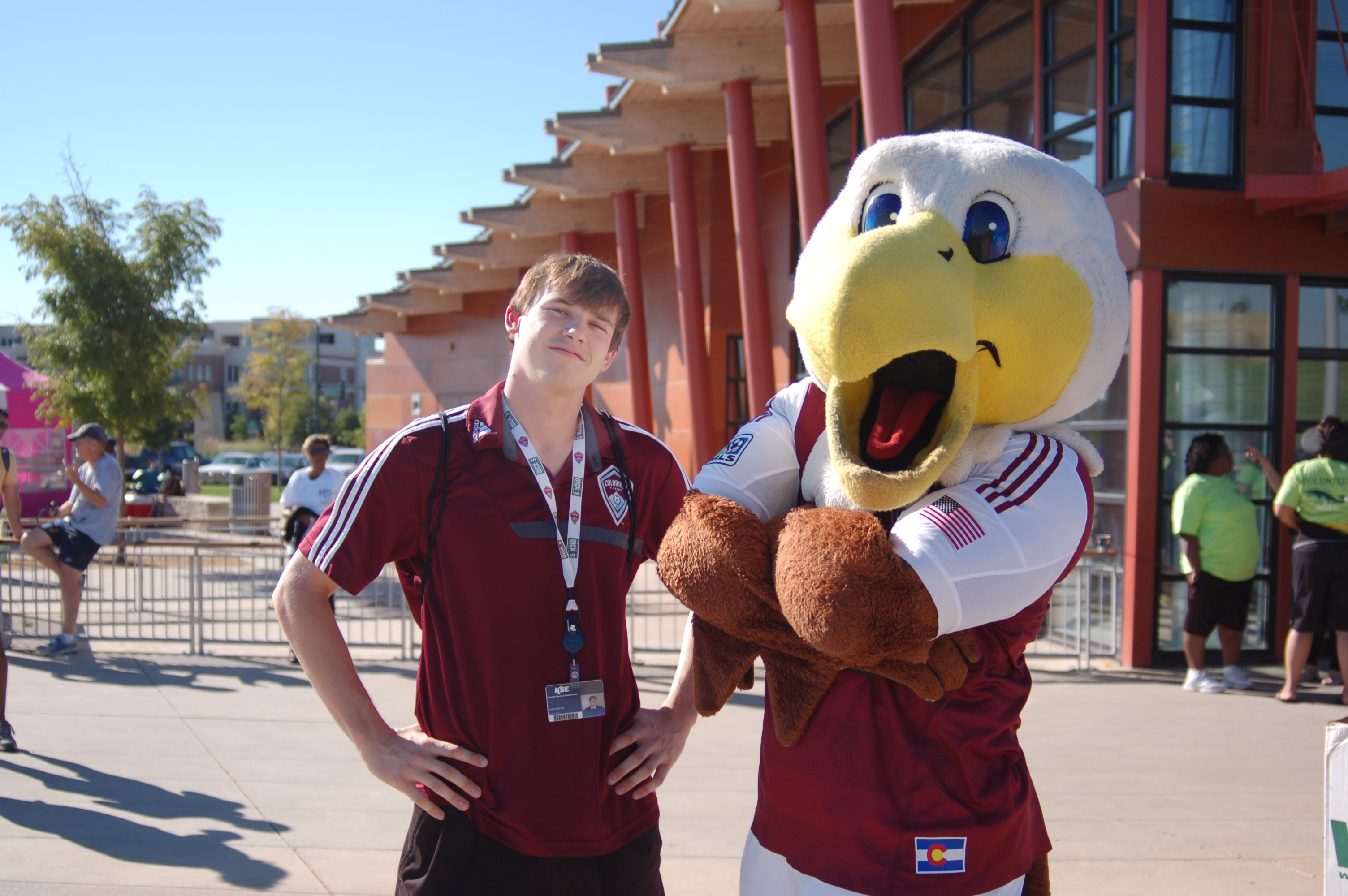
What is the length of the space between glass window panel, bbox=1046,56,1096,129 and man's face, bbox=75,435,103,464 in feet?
30.2

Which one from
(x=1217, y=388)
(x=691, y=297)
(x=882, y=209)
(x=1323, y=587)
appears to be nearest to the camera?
(x=882, y=209)

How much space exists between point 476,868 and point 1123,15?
8669mm

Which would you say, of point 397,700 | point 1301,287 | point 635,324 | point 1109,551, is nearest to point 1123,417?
point 1109,551

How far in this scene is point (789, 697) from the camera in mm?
2084

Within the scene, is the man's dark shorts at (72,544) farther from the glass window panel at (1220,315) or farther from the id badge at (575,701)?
the glass window panel at (1220,315)

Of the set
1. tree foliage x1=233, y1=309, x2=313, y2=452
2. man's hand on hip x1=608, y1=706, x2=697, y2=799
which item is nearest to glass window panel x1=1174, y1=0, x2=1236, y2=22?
man's hand on hip x1=608, y1=706, x2=697, y2=799

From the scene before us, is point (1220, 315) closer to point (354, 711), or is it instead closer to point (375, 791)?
point (375, 791)

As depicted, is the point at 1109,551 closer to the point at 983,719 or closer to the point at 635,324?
the point at 983,719

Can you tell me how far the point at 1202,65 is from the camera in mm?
8258

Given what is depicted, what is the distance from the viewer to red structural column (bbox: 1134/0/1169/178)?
Answer: 25.8 feet

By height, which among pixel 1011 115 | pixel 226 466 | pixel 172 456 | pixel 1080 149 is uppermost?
pixel 1011 115

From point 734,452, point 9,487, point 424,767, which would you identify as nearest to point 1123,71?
point 734,452

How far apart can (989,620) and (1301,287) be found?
329 inches

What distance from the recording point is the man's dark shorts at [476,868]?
90.4 inches
